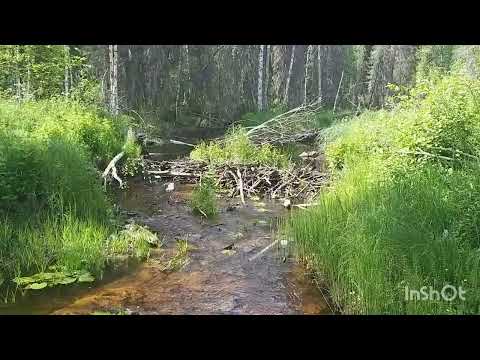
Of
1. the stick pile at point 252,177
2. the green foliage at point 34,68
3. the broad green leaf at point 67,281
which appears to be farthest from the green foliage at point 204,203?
the green foliage at point 34,68

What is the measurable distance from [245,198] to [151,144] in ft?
20.1

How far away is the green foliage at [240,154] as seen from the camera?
31.1ft

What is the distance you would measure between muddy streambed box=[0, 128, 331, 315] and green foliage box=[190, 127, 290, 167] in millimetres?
3239

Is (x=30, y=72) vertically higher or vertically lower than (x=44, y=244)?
higher

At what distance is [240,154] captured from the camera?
32.2ft

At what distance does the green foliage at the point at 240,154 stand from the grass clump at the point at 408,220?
131 inches

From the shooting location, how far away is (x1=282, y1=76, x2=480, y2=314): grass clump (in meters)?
3.41

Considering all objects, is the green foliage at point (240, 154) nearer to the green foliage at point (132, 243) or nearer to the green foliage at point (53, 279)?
the green foliage at point (132, 243)

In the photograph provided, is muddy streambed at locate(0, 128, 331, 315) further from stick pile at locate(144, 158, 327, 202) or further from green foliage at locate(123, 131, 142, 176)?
green foliage at locate(123, 131, 142, 176)

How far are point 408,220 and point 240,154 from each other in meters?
6.01
